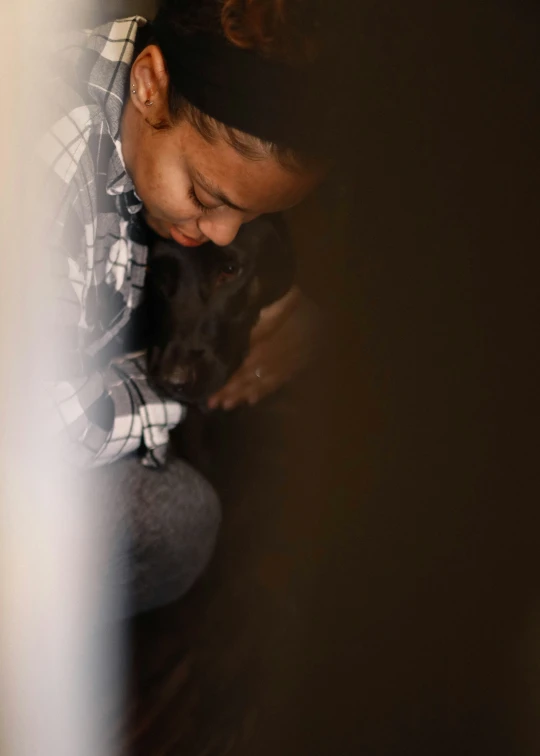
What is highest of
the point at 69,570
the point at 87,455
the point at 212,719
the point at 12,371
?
the point at 12,371

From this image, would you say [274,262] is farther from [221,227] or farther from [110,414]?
[110,414]

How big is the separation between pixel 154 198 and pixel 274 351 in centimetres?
22

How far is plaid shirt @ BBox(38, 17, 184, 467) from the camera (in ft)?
2.39

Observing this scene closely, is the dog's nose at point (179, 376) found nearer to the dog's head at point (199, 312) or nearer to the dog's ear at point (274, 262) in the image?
the dog's head at point (199, 312)

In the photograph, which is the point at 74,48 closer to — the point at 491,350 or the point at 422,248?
the point at 422,248

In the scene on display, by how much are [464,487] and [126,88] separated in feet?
1.86

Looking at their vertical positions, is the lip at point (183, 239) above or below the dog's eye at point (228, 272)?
above

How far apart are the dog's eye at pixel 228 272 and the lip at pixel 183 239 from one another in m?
0.04

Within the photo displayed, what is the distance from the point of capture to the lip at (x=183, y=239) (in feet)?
2.60

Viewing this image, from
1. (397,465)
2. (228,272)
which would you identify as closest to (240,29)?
(228,272)

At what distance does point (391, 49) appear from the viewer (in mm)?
708

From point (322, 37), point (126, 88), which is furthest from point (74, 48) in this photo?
point (322, 37)

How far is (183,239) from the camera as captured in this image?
796 mm

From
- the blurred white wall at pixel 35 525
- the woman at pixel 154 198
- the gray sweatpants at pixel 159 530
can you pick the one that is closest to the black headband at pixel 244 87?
the woman at pixel 154 198
